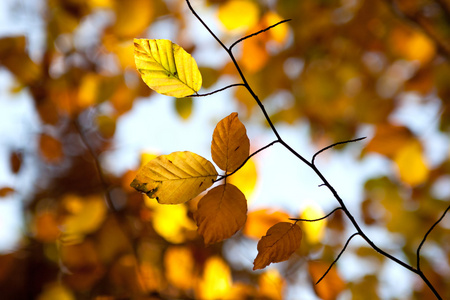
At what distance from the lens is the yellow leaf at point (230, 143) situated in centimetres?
38

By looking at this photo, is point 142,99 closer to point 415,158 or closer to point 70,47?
point 70,47

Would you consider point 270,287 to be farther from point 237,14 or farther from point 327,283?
point 237,14

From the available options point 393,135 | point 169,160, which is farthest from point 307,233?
point 169,160

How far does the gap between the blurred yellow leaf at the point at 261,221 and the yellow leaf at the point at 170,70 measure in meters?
0.52

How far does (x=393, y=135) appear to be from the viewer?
1308 mm

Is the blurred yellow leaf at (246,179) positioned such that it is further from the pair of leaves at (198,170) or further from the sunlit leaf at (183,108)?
the sunlit leaf at (183,108)

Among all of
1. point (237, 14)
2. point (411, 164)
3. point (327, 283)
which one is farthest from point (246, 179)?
point (411, 164)

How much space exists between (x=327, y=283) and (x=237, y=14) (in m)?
0.91

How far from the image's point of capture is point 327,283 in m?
0.82

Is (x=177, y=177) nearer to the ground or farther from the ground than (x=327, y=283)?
farther from the ground

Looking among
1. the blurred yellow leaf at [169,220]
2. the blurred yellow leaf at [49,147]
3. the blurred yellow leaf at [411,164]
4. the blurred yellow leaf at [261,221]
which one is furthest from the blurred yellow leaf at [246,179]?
the blurred yellow leaf at [49,147]

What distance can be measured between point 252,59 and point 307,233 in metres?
0.67

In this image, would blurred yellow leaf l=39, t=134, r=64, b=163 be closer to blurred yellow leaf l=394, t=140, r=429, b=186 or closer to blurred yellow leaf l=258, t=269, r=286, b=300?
blurred yellow leaf l=258, t=269, r=286, b=300

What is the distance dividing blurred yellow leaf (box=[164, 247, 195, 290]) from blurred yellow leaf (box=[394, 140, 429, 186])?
891mm
